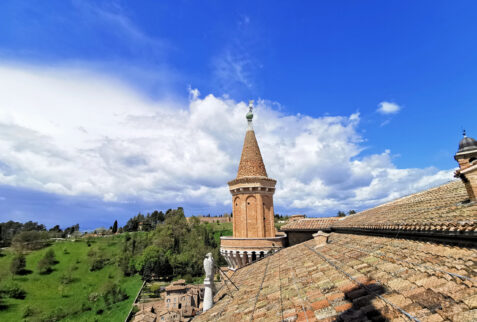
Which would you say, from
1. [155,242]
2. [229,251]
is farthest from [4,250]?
[229,251]

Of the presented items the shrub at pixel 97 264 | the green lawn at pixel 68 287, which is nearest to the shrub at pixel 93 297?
the green lawn at pixel 68 287

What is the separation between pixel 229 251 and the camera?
60.5 ft

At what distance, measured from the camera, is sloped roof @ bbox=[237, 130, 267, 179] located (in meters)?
20.2

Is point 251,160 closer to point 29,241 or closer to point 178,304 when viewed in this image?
point 178,304

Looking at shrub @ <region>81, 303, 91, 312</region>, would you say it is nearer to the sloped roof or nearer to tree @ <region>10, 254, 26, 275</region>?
tree @ <region>10, 254, 26, 275</region>

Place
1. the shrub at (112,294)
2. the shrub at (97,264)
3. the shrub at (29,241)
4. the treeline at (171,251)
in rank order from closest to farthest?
the shrub at (112,294), the treeline at (171,251), the shrub at (97,264), the shrub at (29,241)

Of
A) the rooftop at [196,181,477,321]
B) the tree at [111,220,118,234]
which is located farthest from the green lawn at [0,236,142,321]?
the rooftop at [196,181,477,321]

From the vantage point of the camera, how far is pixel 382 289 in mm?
3494

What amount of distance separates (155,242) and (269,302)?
69144 mm

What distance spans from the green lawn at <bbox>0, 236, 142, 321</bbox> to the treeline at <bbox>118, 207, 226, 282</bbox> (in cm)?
302

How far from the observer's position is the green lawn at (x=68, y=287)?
38656 millimetres

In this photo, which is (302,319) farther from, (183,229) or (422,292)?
(183,229)

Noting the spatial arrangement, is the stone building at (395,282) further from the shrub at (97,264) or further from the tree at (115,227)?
the tree at (115,227)

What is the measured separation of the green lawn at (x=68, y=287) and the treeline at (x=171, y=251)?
3.02 metres
